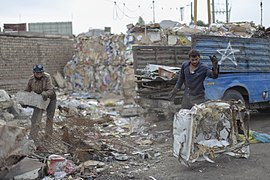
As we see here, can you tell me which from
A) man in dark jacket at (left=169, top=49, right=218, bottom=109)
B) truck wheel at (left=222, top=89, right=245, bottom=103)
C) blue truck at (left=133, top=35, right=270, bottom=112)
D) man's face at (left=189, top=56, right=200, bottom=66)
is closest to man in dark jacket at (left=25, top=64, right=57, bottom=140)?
man in dark jacket at (left=169, top=49, right=218, bottom=109)

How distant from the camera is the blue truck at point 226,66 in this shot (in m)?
8.74

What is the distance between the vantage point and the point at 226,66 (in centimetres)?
902

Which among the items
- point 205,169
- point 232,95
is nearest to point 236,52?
point 232,95

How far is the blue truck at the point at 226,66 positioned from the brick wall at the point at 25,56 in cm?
837

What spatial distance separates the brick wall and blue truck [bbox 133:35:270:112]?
8.37 metres

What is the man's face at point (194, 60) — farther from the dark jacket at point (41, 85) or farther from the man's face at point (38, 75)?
the man's face at point (38, 75)

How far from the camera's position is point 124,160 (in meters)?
6.27

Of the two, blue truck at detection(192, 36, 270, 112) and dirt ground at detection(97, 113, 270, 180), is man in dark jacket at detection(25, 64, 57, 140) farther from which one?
blue truck at detection(192, 36, 270, 112)

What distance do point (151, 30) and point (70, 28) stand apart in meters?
13.6

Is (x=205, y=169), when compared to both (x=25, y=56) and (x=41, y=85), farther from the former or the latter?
(x=25, y=56)

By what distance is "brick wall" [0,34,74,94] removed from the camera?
53.3ft

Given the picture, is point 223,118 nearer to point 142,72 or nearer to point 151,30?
point 142,72

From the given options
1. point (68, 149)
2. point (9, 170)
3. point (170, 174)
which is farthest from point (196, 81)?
point (9, 170)

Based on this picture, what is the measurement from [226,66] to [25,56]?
10.9 m
